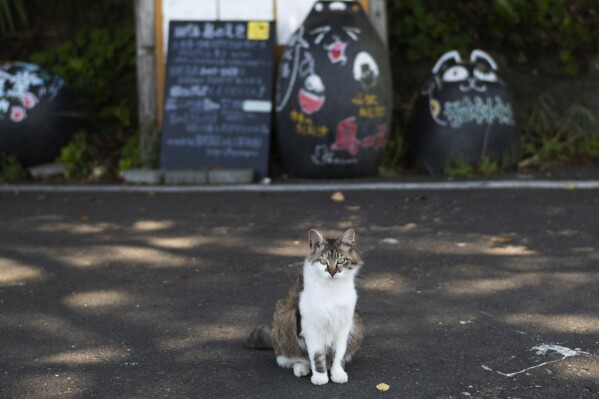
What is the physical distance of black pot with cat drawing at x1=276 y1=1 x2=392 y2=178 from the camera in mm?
8289

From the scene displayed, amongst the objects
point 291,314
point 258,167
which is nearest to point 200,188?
point 258,167

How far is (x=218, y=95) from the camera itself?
8805 millimetres

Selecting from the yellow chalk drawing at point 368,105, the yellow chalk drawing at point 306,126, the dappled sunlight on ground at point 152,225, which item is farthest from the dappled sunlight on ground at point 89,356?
the yellow chalk drawing at point 368,105

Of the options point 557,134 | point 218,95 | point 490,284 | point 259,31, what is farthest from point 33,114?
point 490,284

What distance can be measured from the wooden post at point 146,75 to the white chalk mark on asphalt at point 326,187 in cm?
76

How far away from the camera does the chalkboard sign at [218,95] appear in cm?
868

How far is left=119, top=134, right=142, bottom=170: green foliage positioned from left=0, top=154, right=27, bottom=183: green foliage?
95 cm

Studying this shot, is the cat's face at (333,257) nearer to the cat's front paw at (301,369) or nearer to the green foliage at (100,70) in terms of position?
the cat's front paw at (301,369)

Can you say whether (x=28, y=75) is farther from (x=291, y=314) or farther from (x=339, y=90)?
(x=291, y=314)

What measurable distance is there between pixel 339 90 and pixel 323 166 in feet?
2.27

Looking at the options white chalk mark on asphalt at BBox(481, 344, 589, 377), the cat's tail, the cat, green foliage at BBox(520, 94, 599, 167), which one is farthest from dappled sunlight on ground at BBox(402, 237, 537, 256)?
green foliage at BBox(520, 94, 599, 167)

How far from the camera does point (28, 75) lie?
9.09 metres

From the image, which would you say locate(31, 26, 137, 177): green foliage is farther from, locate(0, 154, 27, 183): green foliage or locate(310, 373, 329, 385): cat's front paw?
locate(310, 373, 329, 385): cat's front paw

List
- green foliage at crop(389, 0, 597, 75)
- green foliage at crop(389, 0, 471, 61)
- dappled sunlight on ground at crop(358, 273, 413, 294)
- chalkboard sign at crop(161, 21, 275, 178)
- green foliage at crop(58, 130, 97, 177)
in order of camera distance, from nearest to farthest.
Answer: dappled sunlight on ground at crop(358, 273, 413, 294) → chalkboard sign at crop(161, 21, 275, 178) → green foliage at crop(58, 130, 97, 177) → green foliage at crop(389, 0, 597, 75) → green foliage at crop(389, 0, 471, 61)
